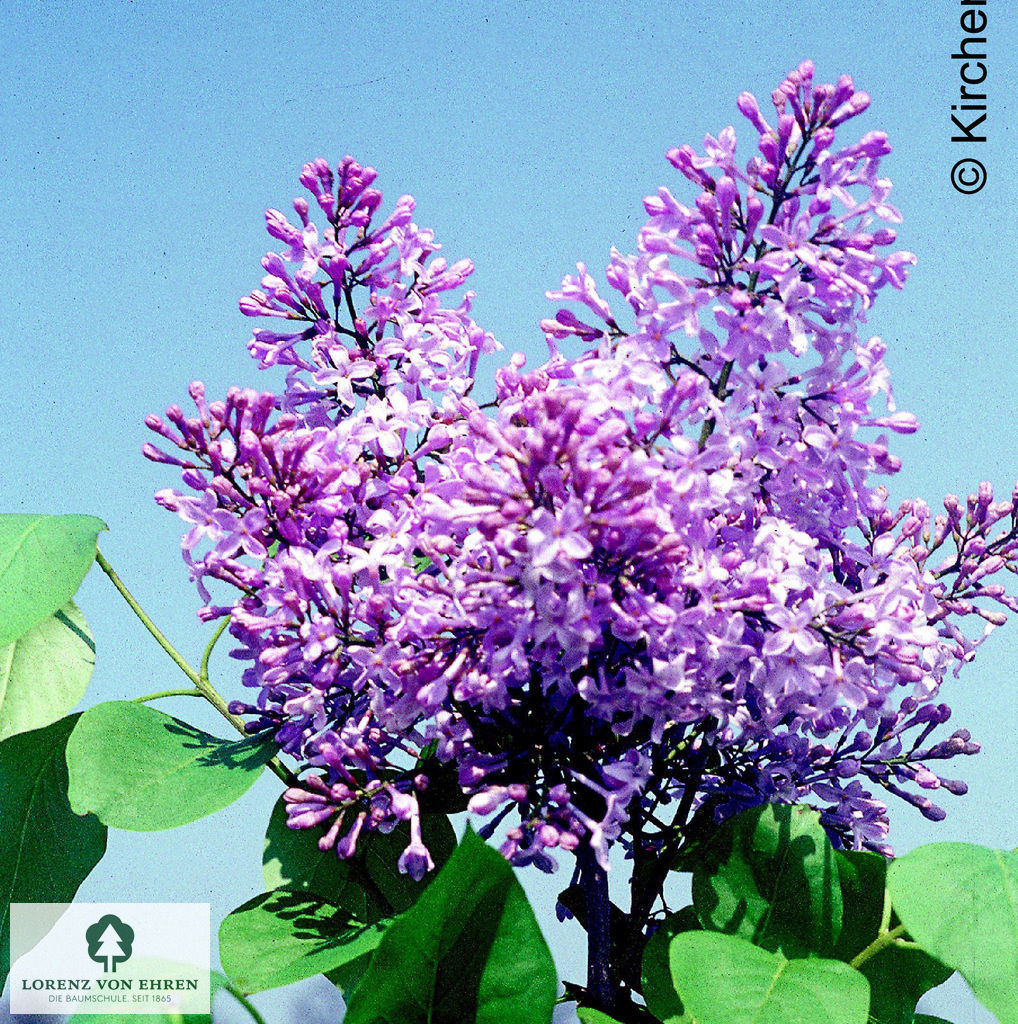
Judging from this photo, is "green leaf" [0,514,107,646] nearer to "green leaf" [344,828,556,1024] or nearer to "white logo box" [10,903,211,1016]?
"white logo box" [10,903,211,1016]

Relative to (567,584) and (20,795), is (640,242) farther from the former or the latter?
(20,795)

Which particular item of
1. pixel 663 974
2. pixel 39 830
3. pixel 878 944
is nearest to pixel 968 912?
pixel 878 944

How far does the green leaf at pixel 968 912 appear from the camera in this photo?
717 millimetres

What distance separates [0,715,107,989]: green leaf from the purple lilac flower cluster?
19 cm

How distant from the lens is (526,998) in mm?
732

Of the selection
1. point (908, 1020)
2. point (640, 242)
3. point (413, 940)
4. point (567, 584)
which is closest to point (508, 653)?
point (567, 584)

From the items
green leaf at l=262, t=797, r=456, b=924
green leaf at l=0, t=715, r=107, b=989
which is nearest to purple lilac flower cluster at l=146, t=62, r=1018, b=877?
green leaf at l=262, t=797, r=456, b=924

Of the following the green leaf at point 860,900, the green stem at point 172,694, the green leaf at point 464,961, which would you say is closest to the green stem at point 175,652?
the green stem at point 172,694

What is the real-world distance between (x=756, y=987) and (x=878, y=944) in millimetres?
128

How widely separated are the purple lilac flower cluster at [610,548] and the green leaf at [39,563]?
0.43 ft

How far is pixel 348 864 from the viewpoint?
3.02 feet

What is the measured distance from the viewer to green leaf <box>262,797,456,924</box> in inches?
36.8

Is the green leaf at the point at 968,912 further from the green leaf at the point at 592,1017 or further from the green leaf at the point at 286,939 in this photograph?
the green leaf at the point at 286,939

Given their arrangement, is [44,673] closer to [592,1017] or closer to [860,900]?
[592,1017]
